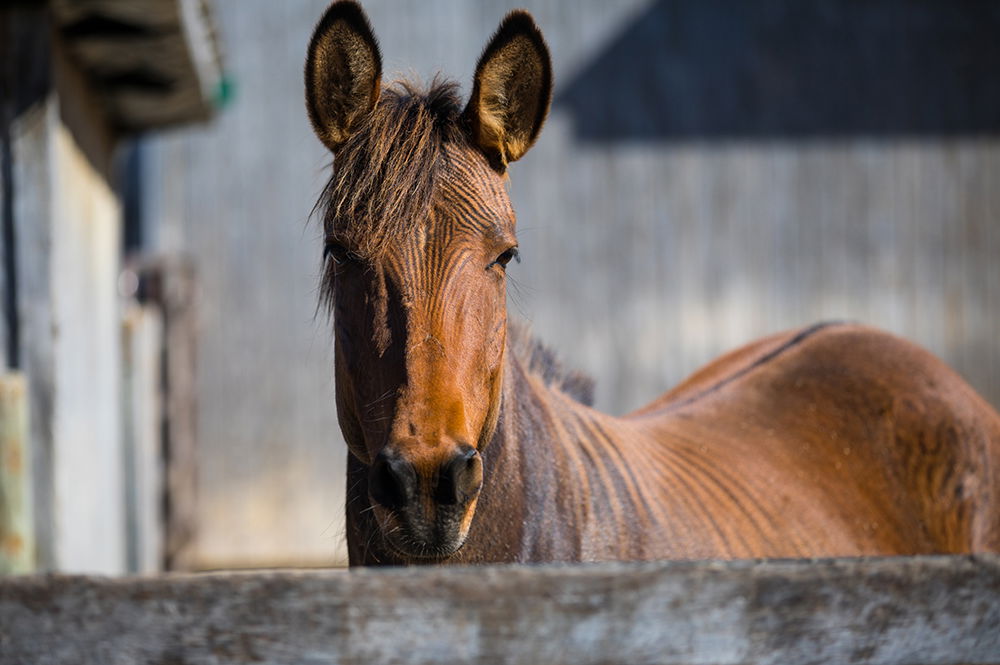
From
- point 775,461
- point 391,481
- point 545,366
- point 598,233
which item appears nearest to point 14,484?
point 545,366

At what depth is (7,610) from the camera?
4.90 feet

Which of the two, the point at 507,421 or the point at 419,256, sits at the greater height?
the point at 419,256

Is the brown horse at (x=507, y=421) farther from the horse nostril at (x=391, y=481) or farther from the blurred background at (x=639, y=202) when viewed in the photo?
the blurred background at (x=639, y=202)

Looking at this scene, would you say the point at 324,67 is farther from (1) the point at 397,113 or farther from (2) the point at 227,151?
(2) the point at 227,151

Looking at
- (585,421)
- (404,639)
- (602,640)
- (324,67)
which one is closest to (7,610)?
(404,639)

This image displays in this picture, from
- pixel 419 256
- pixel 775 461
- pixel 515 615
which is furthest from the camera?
pixel 775 461

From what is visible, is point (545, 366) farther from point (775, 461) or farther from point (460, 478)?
point (460, 478)

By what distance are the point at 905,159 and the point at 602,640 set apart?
9933mm

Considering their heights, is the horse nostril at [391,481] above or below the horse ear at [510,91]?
below

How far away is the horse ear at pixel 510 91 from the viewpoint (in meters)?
2.55

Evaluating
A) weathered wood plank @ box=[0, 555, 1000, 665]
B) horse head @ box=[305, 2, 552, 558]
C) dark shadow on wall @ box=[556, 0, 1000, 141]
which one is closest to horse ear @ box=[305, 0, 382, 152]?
horse head @ box=[305, 2, 552, 558]

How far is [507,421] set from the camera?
8.36ft

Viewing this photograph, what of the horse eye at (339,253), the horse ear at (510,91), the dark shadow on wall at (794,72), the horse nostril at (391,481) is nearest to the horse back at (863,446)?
the horse ear at (510,91)

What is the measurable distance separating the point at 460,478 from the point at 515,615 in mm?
510
